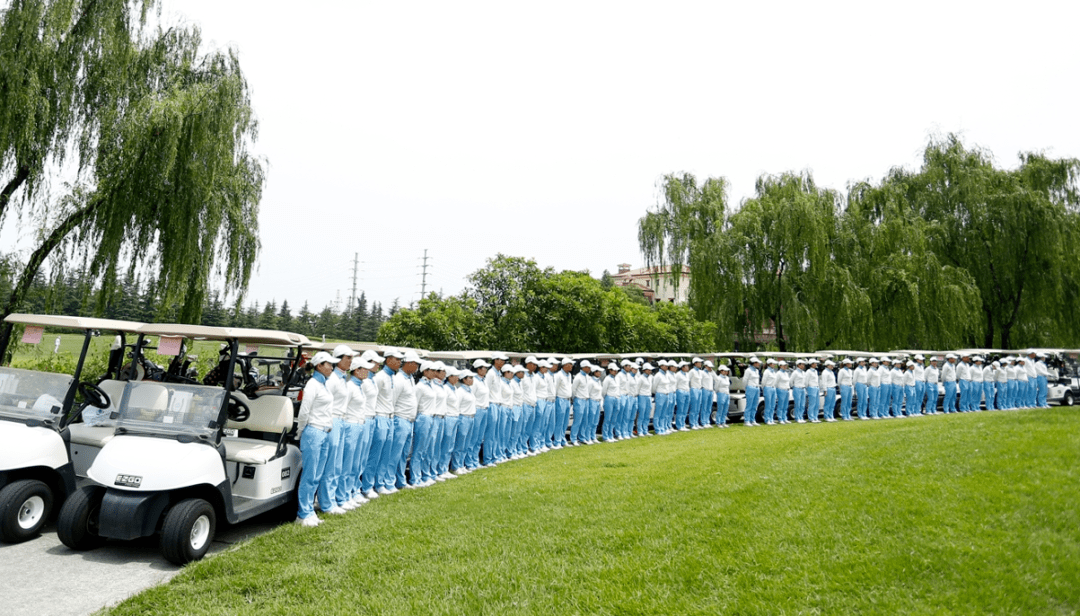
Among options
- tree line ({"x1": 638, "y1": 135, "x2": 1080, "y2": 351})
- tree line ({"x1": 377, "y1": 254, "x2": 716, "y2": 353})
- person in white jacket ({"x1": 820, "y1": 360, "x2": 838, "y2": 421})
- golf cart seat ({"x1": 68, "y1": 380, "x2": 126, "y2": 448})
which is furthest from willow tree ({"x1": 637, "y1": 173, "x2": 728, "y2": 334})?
golf cart seat ({"x1": 68, "y1": 380, "x2": 126, "y2": 448})

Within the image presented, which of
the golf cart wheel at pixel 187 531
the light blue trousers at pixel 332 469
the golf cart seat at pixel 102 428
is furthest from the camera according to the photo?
the light blue trousers at pixel 332 469

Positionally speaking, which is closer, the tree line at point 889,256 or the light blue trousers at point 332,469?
the light blue trousers at point 332,469

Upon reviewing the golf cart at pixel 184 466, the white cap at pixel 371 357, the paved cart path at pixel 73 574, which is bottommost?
the paved cart path at pixel 73 574

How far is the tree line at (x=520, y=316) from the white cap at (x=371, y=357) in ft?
34.2

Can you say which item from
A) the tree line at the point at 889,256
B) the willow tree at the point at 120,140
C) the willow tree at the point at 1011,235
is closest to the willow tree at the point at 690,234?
the tree line at the point at 889,256

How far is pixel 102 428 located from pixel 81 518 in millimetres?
1840

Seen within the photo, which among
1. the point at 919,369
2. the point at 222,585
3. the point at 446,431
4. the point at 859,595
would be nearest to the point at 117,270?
the point at 446,431

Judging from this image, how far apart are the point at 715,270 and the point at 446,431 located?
56.6ft

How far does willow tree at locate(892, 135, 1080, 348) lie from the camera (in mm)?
27047

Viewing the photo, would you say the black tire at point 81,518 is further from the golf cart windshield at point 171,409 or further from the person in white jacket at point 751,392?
the person in white jacket at point 751,392

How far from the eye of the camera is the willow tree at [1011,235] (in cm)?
2705

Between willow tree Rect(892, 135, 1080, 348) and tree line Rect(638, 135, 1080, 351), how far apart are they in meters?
0.04

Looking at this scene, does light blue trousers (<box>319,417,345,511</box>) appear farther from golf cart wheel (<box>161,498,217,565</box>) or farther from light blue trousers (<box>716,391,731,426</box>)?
light blue trousers (<box>716,391,731,426</box>)

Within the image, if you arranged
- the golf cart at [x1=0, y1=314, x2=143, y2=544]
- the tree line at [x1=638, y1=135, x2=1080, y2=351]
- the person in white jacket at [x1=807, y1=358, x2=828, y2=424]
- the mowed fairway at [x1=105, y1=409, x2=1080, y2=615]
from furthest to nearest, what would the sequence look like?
the tree line at [x1=638, y1=135, x2=1080, y2=351] < the person in white jacket at [x1=807, y1=358, x2=828, y2=424] < the golf cart at [x1=0, y1=314, x2=143, y2=544] < the mowed fairway at [x1=105, y1=409, x2=1080, y2=615]
